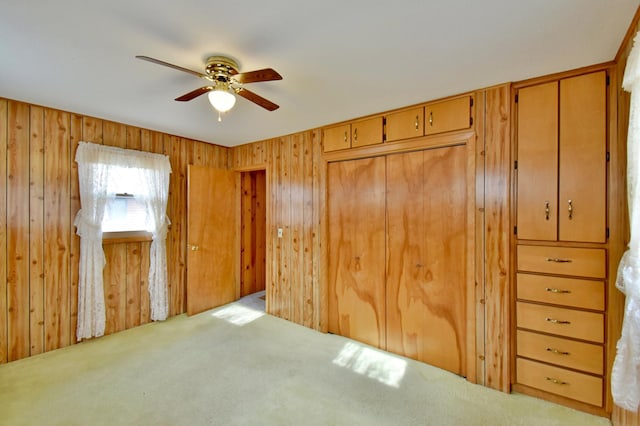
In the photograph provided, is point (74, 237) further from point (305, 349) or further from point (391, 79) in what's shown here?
point (391, 79)

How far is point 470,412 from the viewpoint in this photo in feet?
6.10

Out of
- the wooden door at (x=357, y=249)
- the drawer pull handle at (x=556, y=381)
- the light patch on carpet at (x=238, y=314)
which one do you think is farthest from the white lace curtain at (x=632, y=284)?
the light patch on carpet at (x=238, y=314)

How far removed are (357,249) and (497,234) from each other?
4.25 ft

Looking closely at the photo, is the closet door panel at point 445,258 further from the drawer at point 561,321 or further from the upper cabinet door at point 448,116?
the drawer at point 561,321

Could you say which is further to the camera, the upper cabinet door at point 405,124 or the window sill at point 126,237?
the window sill at point 126,237

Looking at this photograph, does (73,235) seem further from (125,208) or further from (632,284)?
(632,284)

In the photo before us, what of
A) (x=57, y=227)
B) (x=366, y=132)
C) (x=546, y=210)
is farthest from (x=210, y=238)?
(x=546, y=210)

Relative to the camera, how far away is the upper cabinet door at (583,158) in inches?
70.9

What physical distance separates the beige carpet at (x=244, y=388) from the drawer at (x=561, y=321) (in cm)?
54

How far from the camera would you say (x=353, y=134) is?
9.46 ft

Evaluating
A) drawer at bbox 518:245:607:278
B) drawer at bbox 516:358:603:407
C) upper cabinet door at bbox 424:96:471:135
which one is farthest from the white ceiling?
drawer at bbox 516:358:603:407

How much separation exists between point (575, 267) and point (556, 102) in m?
1.19

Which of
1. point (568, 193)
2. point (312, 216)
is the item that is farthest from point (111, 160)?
point (568, 193)

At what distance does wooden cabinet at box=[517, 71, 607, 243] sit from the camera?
71.3 inches
